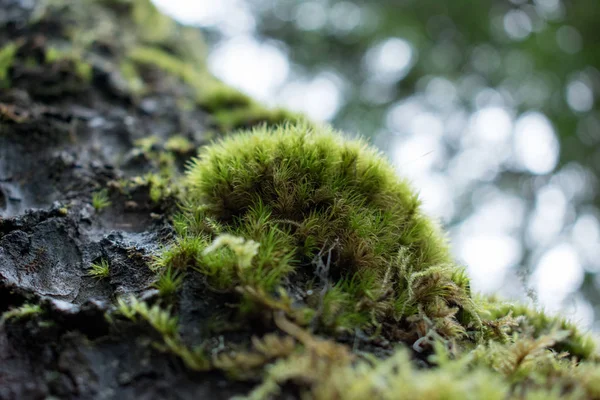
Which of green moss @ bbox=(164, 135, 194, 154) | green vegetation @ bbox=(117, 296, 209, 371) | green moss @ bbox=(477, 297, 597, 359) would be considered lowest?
green moss @ bbox=(477, 297, 597, 359)

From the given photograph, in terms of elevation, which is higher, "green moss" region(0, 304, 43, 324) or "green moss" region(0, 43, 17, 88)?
"green moss" region(0, 43, 17, 88)

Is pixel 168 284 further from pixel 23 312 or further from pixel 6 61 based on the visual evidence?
pixel 6 61

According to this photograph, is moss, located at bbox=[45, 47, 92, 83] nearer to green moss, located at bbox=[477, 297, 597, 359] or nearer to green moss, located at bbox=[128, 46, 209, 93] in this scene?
green moss, located at bbox=[128, 46, 209, 93]

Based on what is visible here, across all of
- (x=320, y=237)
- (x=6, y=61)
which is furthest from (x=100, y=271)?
(x=6, y=61)

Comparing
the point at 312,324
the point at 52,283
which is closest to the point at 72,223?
the point at 52,283

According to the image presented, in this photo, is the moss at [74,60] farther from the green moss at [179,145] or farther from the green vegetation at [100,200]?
the green vegetation at [100,200]

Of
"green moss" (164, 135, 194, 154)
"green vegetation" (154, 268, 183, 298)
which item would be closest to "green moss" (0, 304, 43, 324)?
"green vegetation" (154, 268, 183, 298)
